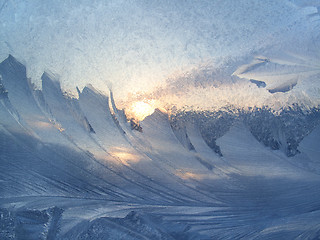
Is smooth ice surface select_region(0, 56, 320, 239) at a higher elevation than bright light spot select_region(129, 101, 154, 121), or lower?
lower

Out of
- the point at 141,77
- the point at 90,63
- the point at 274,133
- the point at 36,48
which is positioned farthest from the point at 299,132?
the point at 36,48

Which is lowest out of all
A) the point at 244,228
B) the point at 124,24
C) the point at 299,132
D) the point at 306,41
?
the point at 244,228

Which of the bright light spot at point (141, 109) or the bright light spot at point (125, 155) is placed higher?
the bright light spot at point (141, 109)

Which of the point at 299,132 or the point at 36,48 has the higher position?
the point at 36,48

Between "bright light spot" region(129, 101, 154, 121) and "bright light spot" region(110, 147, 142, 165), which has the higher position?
"bright light spot" region(129, 101, 154, 121)

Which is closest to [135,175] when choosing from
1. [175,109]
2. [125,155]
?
[125,155]

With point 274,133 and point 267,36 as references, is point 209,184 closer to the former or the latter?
point 274,133

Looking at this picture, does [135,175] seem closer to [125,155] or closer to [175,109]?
[125,155]

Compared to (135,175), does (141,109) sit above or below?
above
